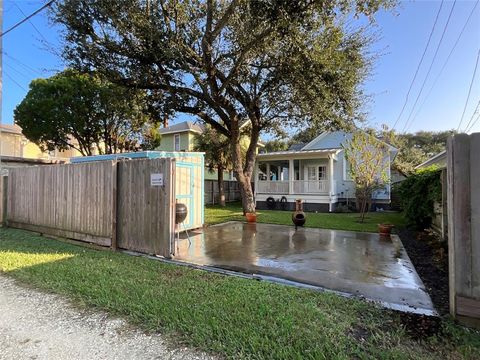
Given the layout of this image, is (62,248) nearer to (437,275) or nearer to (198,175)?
(198,175)

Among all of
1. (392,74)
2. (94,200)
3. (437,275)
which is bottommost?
(437,275)

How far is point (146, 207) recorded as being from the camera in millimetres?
6883

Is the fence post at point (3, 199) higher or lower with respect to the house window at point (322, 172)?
lower

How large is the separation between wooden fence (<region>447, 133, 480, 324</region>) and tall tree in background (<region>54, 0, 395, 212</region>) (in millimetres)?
6975

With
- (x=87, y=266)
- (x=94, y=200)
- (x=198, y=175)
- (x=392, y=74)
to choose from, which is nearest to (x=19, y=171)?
(x=94, y=200)

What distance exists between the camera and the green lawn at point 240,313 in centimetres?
291

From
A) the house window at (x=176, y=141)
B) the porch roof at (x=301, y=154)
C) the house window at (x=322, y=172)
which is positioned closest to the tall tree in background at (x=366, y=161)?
the porch roof at (x=301, y=154)

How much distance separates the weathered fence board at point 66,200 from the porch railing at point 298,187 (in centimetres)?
1316

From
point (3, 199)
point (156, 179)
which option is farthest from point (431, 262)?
point (3, 199)

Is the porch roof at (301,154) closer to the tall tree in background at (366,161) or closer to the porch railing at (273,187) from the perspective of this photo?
the porch railing at (273,187)

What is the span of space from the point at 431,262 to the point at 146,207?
6276 millimetres

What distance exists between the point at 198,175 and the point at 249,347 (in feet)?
25.8

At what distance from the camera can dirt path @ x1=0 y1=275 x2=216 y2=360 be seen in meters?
2.92

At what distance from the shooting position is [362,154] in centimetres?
1325
